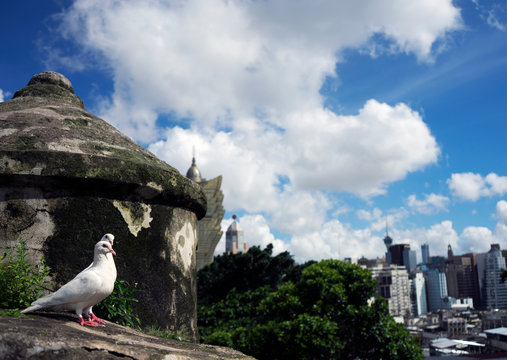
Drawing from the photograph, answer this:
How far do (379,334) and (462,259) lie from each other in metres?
172

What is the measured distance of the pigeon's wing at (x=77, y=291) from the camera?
323 cm

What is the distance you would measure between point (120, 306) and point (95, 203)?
880 mm

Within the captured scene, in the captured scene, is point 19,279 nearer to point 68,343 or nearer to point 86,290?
point 86,290

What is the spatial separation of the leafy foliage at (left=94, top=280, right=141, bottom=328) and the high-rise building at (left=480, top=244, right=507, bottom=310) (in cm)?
15789

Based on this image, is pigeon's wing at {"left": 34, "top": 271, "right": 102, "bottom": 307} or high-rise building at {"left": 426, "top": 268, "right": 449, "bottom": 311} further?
high-rise building at {"left": 426, "top": 268, "right": 449, "bottom": 311}

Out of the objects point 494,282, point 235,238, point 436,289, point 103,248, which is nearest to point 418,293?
→ point 436,289

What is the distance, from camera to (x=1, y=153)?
3.90 meters

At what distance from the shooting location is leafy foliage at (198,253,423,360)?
43.0 feet

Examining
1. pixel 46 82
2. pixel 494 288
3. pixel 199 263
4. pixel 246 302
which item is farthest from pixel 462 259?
pixel 46 82

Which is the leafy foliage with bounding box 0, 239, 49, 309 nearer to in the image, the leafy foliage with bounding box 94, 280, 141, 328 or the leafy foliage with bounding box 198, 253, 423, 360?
the leafy foliage with bounding box 94, 280, 141, 328

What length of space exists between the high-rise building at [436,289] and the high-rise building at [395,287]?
13667 mm

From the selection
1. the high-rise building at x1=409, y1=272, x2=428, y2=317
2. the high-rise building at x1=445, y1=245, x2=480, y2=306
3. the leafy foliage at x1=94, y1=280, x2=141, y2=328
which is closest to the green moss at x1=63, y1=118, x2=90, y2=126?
the leafy foliage at x1=94, y1=280, x2=141, y2=328

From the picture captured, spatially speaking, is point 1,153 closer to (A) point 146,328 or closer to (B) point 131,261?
(B) point 131,261

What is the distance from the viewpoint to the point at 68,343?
2543mm
